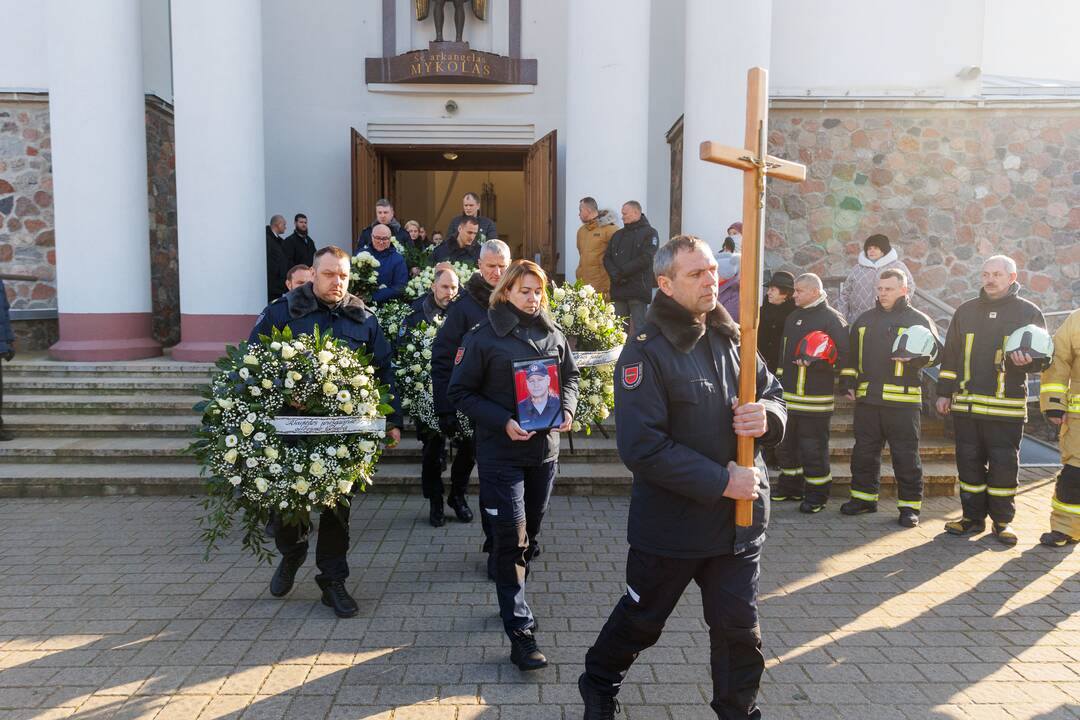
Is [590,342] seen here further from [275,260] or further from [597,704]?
[275,260]

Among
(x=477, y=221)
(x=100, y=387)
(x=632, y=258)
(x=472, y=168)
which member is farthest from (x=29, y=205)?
(x=632, y=258)

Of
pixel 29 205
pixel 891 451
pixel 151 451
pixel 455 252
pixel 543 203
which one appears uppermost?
pixel 543 203

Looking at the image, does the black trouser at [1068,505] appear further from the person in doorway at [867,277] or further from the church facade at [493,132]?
the church facade at [493,132]

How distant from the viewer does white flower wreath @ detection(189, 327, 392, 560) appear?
429 centimetres

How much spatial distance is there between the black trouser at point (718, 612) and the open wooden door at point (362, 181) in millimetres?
9979

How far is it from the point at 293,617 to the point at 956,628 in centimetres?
370

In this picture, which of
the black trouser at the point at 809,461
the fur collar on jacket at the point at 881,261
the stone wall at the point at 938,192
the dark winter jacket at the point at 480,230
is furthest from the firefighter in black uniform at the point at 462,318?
the stone wall at the point at 938,192

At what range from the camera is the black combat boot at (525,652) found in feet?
12.2

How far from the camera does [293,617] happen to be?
4.43 metres

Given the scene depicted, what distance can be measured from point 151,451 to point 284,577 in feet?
11.4

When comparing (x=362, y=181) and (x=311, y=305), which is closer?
(x=311, y=305)

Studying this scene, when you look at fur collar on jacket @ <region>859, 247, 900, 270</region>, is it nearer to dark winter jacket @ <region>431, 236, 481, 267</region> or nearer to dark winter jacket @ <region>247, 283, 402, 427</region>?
dark winter jacket @ <region>431, 236, 481, 267</region>

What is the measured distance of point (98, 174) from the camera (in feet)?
30.5

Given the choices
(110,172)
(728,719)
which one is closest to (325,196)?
(110,172)
